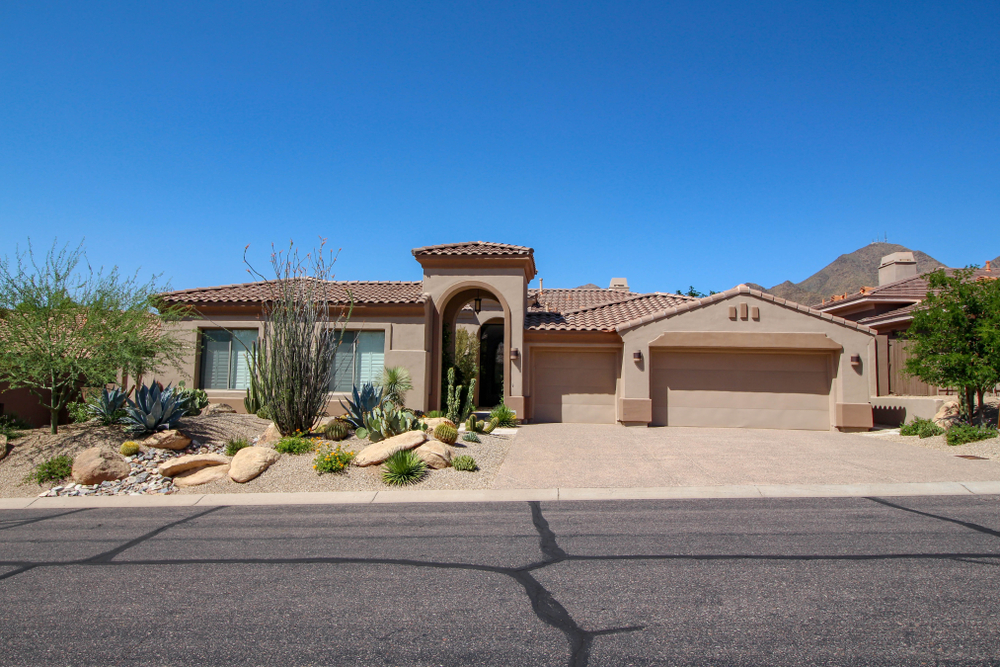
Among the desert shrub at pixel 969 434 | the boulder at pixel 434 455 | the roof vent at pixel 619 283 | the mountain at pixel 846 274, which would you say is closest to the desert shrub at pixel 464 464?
the boulder at pixel 434 455

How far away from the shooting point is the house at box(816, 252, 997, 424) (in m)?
18.7

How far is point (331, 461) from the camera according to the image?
453 inches

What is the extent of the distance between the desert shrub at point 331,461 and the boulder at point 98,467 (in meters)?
3.42

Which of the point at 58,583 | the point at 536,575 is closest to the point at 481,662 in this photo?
the point at 536,575

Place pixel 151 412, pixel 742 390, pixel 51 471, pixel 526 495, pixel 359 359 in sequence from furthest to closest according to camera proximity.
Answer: pixel 359 359 → pixel 742 390 → pixel 151 412 → pixel 51 471 → pixel 526 495

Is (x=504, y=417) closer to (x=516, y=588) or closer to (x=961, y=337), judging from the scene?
(x=961, y=337)

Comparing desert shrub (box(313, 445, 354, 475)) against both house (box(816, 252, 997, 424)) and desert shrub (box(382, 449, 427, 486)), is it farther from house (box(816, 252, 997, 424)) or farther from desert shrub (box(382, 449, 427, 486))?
house (box(816, 252, 997, 424))

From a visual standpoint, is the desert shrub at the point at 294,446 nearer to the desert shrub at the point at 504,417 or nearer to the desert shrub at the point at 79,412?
the desert shrub at the point at 79,412

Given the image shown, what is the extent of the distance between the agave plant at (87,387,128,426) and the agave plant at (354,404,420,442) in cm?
493

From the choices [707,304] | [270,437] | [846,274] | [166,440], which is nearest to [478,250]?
[707,304]

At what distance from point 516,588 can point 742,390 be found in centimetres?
1477

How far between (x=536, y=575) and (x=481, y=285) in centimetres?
1416

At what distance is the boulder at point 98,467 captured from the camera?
11.4m

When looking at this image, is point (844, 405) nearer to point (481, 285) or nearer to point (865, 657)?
point (481, 285)
